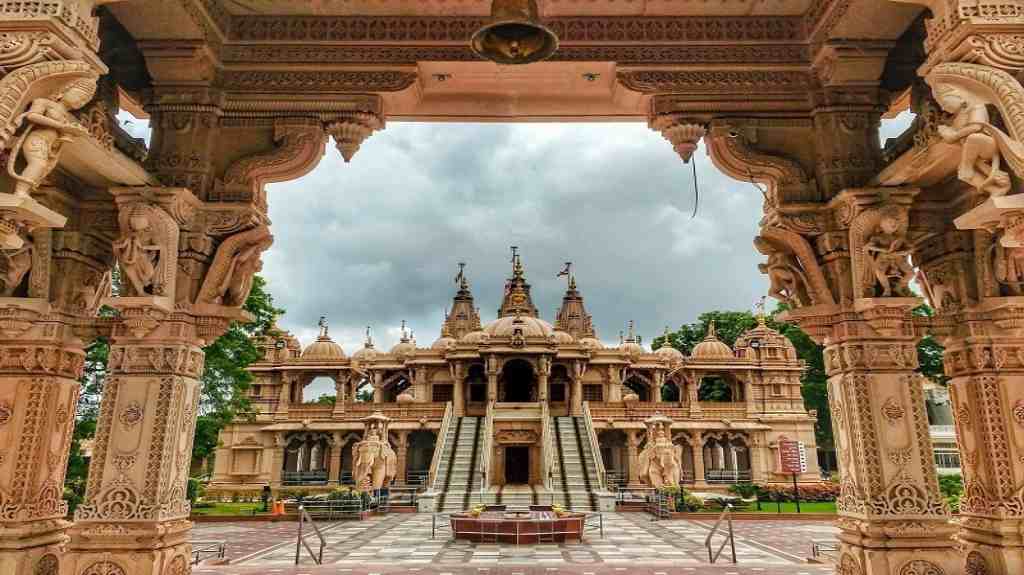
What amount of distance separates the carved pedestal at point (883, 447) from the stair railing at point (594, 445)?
17715mm

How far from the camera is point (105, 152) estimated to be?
4.88 meters

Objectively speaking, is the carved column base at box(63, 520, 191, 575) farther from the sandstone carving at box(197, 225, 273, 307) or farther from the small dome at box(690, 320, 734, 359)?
the small dome at box(690, 320, 734, 359)

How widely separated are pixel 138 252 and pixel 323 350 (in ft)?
108

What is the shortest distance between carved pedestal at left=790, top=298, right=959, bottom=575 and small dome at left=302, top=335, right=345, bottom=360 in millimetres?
33142

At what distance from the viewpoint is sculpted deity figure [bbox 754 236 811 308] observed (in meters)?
6.11

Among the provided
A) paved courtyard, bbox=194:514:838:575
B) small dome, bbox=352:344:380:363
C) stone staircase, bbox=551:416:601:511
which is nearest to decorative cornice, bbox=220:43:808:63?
paved courtyard, bbox=194:514:838:575

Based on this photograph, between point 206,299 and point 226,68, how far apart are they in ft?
7.65

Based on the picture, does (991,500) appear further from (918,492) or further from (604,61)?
(604,61)

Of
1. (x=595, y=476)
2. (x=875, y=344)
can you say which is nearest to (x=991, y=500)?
(x=875, y=344)

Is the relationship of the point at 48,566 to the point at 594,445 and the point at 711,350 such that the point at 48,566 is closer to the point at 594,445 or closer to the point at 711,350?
the point at 594,445

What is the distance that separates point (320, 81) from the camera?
633cm

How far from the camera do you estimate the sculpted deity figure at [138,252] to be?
17.8 feet

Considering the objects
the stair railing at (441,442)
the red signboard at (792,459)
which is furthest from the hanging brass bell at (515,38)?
the stair railing at (441,442)

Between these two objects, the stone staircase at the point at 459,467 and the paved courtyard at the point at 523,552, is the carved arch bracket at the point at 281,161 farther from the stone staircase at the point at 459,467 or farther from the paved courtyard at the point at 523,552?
the stone staircase at the point at 459,467
